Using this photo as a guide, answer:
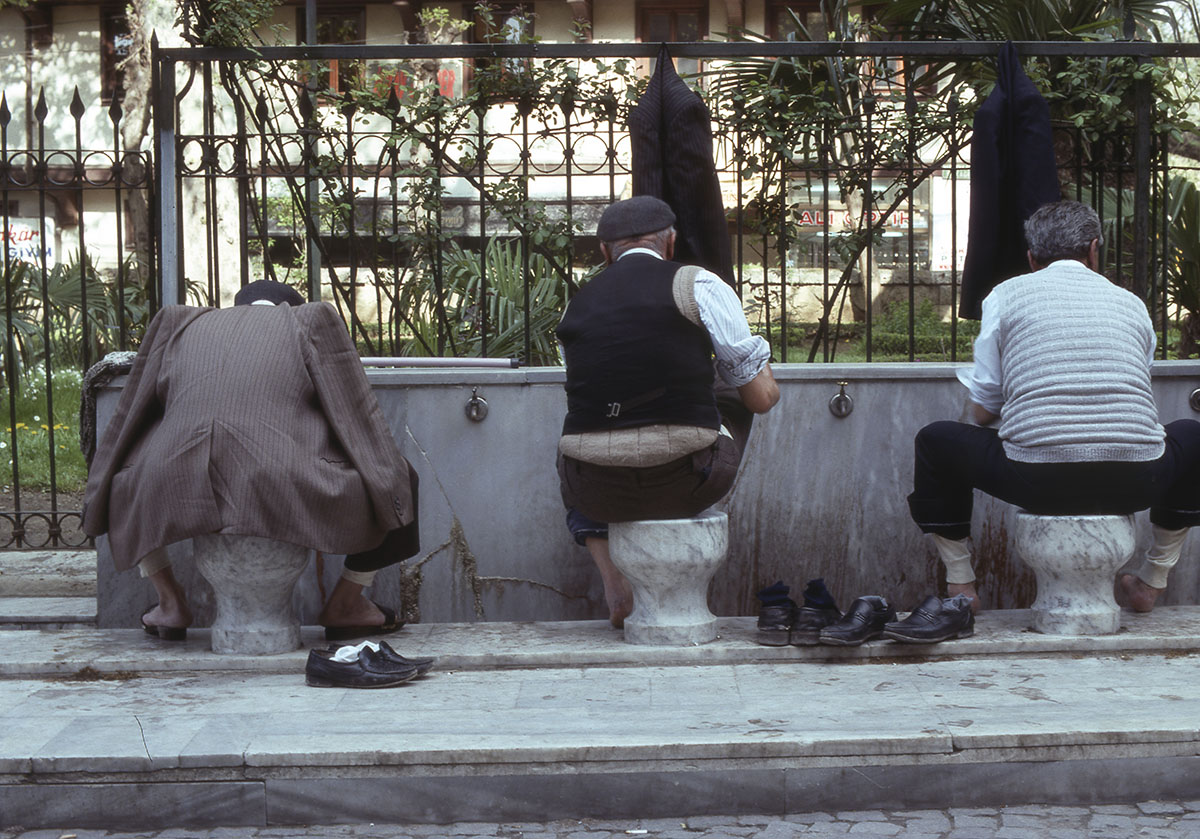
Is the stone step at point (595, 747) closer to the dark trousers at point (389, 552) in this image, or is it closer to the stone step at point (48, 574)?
the dark trousers at point (389, 552)

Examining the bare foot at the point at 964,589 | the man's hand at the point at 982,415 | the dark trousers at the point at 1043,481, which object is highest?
the man's hand at the point at 982,415

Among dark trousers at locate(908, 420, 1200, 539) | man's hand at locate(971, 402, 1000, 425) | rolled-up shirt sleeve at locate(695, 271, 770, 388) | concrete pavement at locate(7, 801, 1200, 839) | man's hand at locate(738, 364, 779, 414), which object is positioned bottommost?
concrete pavement at locate(7, 801, 1200, 839)

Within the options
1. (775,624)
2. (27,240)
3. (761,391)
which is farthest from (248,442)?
(27,240)

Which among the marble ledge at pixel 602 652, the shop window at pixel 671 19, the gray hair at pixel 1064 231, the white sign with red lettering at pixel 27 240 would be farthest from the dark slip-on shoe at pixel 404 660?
the shop window at pixel 671 19

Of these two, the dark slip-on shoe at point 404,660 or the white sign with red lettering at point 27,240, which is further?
the white sign with red lettering at point 27,240

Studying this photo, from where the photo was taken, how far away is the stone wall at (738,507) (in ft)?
17.5

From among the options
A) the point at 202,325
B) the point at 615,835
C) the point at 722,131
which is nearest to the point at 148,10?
the point at 722,131

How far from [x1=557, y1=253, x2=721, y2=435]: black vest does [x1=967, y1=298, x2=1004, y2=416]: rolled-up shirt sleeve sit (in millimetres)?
929

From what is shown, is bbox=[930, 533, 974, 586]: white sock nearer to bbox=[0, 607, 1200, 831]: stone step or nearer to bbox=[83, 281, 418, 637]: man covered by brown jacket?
bbox=[0, 607, 1200, 831]: stone step

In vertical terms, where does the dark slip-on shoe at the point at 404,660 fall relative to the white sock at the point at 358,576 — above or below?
below

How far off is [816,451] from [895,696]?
1.41 metres

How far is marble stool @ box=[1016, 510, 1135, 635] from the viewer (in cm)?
470

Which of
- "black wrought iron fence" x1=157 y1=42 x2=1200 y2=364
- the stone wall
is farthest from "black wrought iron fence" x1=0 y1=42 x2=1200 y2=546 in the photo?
the stone wall

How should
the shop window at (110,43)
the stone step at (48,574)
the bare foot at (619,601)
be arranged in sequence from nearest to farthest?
the bare foot at (619,601)
the stone step at (48,574)
the shop window at (110,43)
